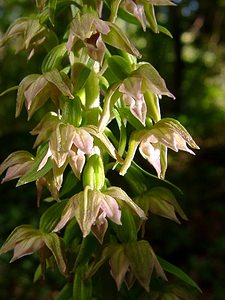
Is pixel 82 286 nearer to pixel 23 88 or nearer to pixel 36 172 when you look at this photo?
pixel 36 172

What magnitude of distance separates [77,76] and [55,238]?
43 centimetres

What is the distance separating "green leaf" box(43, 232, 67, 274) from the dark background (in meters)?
1.71

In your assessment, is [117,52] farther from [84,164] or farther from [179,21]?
[179,21]

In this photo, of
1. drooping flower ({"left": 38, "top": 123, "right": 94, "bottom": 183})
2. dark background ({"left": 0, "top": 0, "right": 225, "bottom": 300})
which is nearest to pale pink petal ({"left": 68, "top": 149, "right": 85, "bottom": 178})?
drooping flower ({"left": 38, "top": 123, "right": 94, "bottom": 183})

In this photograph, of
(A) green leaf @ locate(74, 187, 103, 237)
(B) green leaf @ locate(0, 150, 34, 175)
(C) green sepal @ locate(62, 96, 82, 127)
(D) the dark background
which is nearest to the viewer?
(A) green leaf @ locate(74, 187, 103, 237)

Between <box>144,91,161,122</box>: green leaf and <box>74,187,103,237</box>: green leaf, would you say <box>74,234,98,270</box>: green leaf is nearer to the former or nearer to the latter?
<box>74,187,103,237</box>: green leaf

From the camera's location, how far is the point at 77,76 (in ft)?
4.76

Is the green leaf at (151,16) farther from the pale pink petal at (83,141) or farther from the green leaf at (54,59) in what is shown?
the pale pink petal at (83,141)

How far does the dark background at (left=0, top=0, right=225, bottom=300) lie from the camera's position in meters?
4.44

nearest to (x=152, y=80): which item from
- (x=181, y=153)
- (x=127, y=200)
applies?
(x=127, y=200)

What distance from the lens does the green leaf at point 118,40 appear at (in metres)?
1.40

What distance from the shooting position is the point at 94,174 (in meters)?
1.42

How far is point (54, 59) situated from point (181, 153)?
522 cm

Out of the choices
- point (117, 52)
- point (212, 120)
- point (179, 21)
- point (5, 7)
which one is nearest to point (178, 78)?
point (179, 21)
